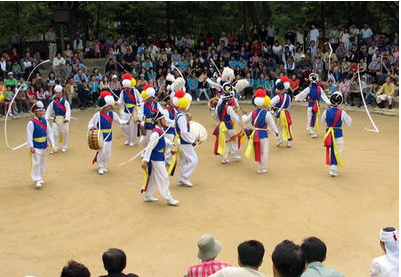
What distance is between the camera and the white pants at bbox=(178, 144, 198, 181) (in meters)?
11.1

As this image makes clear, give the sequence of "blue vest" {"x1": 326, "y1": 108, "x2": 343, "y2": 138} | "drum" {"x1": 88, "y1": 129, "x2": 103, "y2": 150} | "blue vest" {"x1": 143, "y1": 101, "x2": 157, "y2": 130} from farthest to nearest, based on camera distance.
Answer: "blue vest" {"x1": 143, "y1": 101, "x2": 157, "y2": 130} → "drum" {"x1": 88, "y1": 129, "x2": 103, "y2": 150} → "blue vest" {"x1": 326, "y1": 108, "x2": 343, "y2": 138}

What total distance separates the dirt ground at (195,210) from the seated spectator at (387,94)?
4134 millimetres

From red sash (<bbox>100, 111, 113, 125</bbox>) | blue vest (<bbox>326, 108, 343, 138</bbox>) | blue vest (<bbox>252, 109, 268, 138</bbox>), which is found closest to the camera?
blue vest (<bbox>326, 108, 343, 138</bbox>)

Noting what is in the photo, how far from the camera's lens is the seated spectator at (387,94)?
17859mm

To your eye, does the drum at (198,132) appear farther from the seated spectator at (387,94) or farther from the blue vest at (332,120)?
Answer: the seated spectator at (387,94)

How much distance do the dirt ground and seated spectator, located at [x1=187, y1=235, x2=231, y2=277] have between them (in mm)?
2282

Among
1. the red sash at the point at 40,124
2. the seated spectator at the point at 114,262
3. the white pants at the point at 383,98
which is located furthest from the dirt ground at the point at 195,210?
the white pants at the point at 383,98

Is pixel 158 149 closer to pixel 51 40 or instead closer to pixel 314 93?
pixel 314 93

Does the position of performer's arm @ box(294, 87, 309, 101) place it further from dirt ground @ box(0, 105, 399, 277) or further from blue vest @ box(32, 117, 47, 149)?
blue vest @ box(32, 117, 47, 149)

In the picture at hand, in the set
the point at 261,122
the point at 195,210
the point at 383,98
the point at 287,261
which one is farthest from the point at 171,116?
the point at 383,98

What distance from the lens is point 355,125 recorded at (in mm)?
16359

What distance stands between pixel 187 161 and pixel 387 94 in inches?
349

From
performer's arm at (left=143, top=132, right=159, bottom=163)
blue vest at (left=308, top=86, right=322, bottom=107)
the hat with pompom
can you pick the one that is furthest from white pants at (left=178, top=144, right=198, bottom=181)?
blue vest at (left=308, top=86, right=322, bottom=107)

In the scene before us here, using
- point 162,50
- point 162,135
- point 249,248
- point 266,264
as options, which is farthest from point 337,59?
point 249,248
